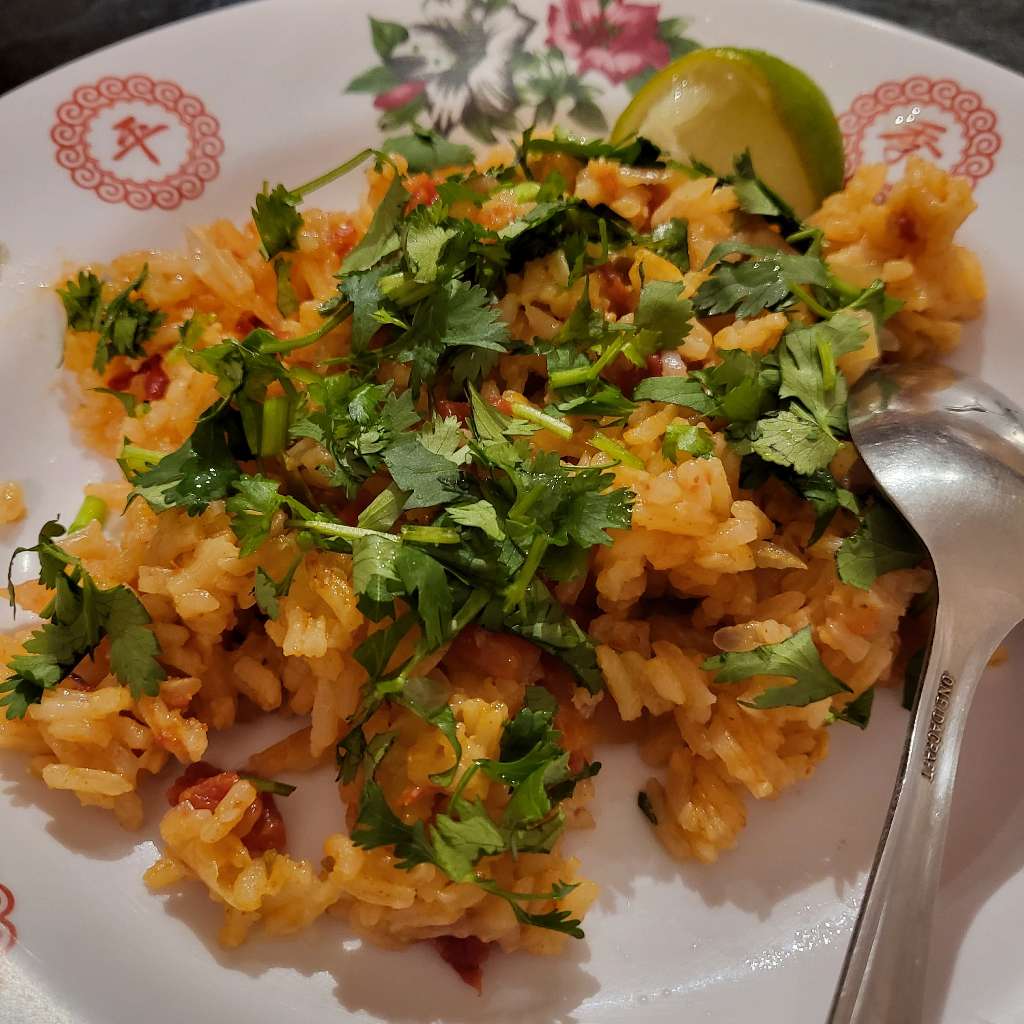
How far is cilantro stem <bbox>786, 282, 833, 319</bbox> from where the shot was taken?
206 centimetres

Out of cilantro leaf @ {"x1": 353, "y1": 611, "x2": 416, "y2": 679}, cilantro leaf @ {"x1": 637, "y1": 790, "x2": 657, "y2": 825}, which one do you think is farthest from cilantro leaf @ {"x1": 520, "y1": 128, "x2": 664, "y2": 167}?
cilantro leaf @ {"x1": 637, "y1": 790, "x2": 657, "y2": 825}

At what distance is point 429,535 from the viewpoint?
175 centimetres

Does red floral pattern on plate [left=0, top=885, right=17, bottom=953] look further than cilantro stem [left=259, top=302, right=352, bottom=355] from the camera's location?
No

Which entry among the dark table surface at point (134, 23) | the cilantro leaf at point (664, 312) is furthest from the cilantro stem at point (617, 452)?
the dark table surface at point (134, 23)

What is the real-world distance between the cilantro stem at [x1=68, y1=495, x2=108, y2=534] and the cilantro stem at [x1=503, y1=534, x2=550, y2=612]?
1.04m

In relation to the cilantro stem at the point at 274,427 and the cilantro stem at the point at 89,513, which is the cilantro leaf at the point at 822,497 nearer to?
the cilantro stem at the point at 274,427

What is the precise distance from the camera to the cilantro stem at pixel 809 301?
6.77ft

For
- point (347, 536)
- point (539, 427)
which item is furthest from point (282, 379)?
point (539, 427)

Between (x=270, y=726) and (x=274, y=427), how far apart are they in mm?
671

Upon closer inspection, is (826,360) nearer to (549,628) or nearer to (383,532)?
(549,628)

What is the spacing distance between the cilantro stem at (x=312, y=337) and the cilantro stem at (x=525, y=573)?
70 centimetres

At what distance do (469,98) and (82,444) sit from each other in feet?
4.71

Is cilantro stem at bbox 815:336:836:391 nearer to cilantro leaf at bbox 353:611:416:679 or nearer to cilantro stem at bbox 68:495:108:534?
cilantro leaf at bbox 353:611:416:679

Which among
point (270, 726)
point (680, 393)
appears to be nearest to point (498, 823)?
point (270, 726)
